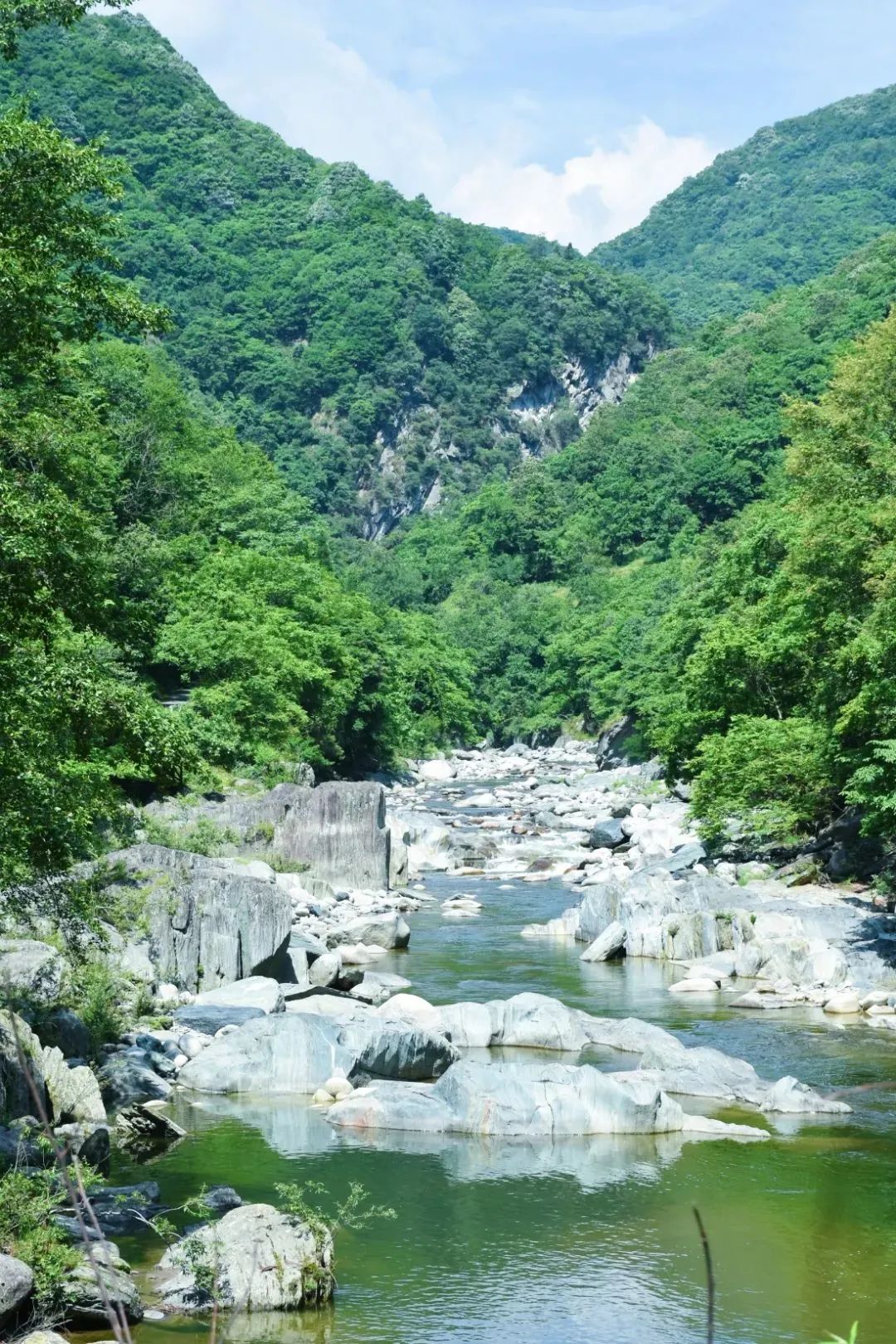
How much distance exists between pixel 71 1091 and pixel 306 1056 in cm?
314

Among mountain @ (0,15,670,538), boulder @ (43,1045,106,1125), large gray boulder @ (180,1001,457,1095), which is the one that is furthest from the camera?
mountain @ (0,15,670,538)

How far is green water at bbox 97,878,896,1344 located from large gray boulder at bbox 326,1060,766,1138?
277mm

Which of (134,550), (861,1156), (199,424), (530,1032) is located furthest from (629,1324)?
(199,424)

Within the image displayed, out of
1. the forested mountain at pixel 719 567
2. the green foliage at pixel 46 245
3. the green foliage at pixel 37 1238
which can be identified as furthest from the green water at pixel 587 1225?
the forested mountain at pixel 719 567

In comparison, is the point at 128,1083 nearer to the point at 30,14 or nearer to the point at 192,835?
the point at 30,14

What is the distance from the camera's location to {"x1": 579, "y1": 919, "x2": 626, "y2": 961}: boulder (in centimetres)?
2266

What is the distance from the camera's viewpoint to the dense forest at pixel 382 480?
1090cm

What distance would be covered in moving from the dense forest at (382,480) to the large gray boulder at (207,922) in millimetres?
1073

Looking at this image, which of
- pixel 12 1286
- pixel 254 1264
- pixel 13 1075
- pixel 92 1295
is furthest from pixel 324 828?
pixel 12 1286

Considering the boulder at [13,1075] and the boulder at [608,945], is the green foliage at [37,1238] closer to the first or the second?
the boulder at [13,1075]

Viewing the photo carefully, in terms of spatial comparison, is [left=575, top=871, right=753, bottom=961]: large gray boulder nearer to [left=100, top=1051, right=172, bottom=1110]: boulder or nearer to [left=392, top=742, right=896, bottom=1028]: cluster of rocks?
[left=392, top=742, right=896, bottom=1028]: cluster of rocks

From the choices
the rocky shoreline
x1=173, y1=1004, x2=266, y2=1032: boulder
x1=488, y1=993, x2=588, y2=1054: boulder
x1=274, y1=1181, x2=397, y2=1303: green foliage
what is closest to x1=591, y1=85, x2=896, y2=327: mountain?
the rocky shoreline

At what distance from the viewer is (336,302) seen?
420ft

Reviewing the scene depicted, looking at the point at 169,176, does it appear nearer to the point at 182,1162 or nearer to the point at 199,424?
the point at 199,424
